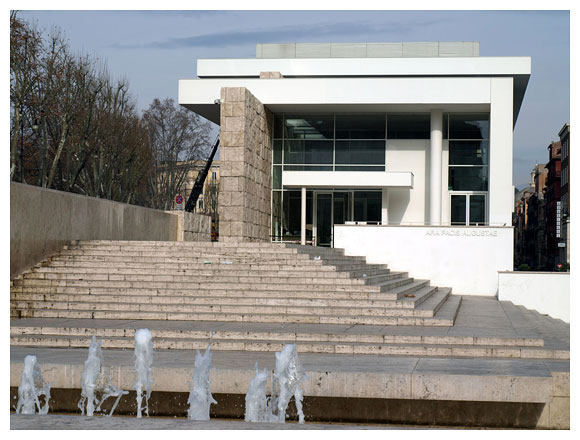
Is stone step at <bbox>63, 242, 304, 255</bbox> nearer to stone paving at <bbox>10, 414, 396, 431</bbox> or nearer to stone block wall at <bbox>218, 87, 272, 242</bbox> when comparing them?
stone block wall at <bbox>218, 87, 272, 242</bbox>

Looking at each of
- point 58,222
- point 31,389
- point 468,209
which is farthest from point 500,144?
point 31,389

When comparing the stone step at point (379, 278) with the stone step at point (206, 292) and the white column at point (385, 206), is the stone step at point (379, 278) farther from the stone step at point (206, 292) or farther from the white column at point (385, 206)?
the white column at point (385, 206)

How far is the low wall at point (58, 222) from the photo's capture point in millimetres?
17266

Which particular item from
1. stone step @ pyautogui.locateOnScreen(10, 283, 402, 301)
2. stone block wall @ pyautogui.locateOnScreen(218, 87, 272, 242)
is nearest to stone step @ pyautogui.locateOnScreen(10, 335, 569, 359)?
stone step @ pyautogui.locateOnScreen(10, 283, 402, 301)

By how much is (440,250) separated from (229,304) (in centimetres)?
1304

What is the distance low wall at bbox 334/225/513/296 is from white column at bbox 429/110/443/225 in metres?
4.42

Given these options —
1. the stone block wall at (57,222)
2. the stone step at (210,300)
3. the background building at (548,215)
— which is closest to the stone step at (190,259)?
the stone block wall at (57,222)

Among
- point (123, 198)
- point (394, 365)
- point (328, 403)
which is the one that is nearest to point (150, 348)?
point (328, 403)

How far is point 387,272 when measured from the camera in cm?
2430

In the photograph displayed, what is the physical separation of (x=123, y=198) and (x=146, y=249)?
26.2m

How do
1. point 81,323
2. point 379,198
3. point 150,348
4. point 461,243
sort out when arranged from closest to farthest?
point 150,348, point 81,323, point 461,243, point 379,198

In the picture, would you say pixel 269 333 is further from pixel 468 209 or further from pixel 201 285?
pixel 468 209
